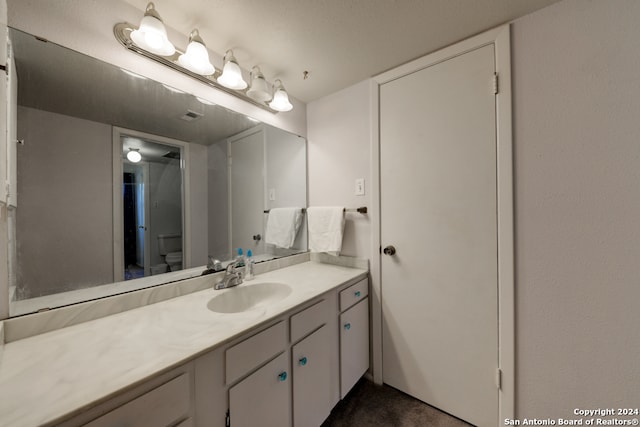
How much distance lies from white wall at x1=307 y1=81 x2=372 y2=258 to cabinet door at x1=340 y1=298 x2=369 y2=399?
395mm

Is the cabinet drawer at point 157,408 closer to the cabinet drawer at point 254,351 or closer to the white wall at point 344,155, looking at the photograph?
the cabinet drawer at point 254,351

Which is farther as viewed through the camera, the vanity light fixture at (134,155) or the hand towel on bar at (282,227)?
the hand towel on bar at (282,227)

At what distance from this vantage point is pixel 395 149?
1.45 m

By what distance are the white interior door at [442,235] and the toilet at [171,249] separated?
48.0 inches

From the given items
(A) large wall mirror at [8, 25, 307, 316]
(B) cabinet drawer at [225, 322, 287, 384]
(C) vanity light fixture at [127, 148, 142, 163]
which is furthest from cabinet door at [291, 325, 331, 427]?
(C) vanity light fixture at [127, 148, 142, 163]

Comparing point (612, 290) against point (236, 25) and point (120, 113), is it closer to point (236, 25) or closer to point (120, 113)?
point (236, 25)

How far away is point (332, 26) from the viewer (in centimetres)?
111

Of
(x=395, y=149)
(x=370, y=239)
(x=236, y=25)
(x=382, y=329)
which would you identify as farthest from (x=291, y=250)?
(x=236, y=25)

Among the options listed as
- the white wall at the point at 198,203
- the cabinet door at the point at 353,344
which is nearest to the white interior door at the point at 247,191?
the white wall at the point at 198,203

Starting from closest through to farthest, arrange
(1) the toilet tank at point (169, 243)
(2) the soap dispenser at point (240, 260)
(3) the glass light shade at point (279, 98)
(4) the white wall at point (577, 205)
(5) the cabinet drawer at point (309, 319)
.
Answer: (4) the white wall at point (577, 205) → (5) the cabinet drawer at point (309, 319) → (1) the toilet tank at point (169, 243) → (2) the soap dispenser at point (240, 260) → (3) the glass light shade at point (279, 98)

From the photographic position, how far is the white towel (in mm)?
1595

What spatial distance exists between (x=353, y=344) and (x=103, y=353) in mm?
1181

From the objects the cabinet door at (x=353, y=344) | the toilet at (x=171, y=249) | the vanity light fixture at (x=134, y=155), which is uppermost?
the vanity light fixture at (x=134, y=155)

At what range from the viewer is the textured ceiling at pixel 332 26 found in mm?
998
